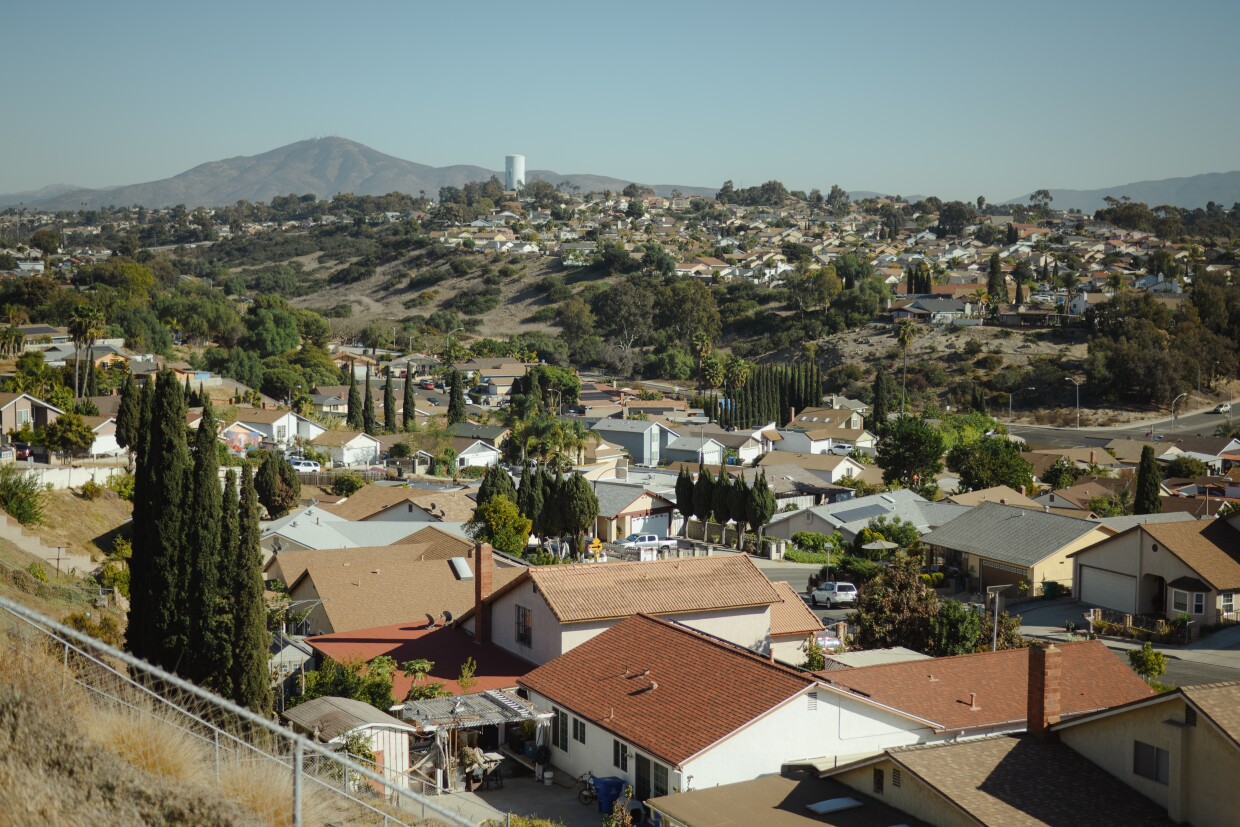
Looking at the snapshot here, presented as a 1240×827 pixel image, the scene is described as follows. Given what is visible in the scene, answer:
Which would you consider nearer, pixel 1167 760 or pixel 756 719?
pixel 1167 760

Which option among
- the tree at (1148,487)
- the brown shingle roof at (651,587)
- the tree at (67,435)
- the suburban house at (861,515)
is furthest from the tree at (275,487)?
the tree at (1148,487)

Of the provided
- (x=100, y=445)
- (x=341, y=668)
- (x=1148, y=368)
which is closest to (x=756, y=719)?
(x=341, y=668)

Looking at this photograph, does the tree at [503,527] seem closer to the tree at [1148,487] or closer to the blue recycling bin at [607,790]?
the blue recycling bin at [607,790]

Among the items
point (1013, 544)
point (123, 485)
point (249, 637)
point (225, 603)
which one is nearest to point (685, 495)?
point (1013, 544)

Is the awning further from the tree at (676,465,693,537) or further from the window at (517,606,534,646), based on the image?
the tree at (676,465,693,537)

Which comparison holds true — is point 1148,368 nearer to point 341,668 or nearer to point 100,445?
point 100,445

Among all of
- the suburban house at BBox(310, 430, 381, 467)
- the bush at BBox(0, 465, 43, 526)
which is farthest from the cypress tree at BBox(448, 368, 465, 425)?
the bush at BBox(0, 465, 43, 526)
